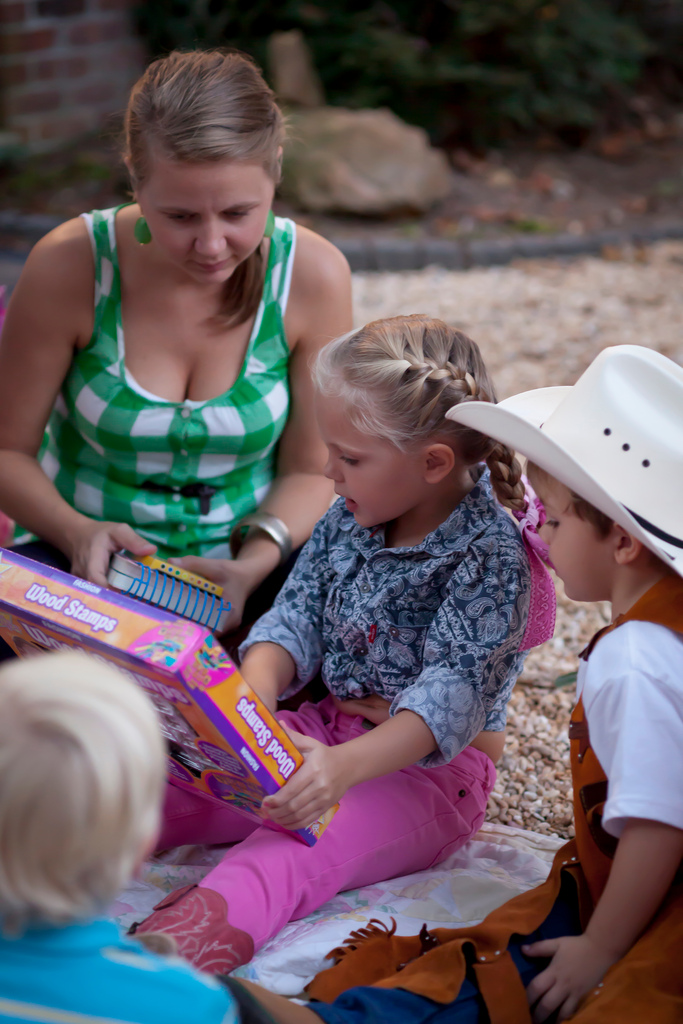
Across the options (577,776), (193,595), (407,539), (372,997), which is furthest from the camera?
(193,595)

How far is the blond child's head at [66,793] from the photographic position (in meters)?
0.88

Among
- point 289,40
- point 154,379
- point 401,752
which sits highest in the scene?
point 289,40

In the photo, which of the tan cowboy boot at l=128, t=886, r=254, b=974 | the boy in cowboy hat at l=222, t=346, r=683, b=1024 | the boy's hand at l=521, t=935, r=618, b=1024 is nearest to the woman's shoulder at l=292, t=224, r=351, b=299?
the boy in cowboy hat at l=222, t=346, r=683, b=1024

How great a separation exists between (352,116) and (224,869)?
5053 millimetres

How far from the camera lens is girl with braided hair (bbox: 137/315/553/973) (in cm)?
155

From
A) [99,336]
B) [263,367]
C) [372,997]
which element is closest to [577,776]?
[372,997]

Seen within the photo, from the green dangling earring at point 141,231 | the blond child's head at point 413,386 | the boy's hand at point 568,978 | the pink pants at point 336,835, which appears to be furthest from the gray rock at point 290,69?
the boy's hand at point 568,978

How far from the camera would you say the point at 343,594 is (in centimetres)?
183

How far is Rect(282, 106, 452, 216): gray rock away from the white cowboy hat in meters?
4.45

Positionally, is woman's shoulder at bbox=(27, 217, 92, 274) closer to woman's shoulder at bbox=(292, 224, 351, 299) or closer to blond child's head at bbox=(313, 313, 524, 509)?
woman's shoulder at bbox=(292, 224, 351, 299)

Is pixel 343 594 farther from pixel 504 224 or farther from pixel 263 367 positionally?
pixel 504 224

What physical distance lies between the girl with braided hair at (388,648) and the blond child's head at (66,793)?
22.1 inches

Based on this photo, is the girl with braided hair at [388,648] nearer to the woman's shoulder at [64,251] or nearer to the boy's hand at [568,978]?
the boy's hand at [568,978]

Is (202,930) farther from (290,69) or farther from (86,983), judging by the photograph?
(290,69)
